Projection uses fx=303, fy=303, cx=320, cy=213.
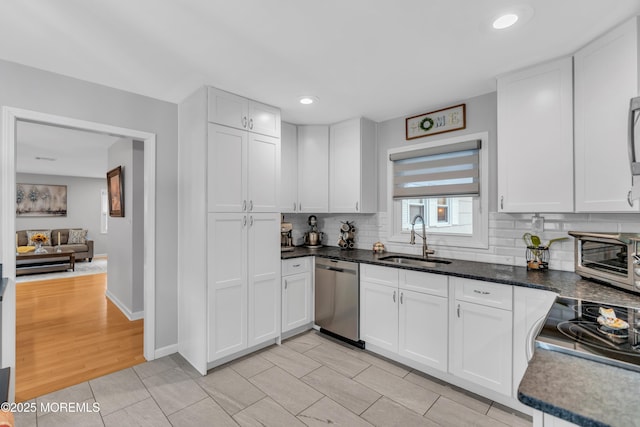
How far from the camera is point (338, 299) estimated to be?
10.4 ft

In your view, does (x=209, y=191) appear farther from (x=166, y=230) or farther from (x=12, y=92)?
(x=12, y=92)

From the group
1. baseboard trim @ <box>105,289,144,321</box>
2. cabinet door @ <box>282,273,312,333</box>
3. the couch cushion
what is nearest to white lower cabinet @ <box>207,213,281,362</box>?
cabinet door @ <box>282,273,312,333</box>

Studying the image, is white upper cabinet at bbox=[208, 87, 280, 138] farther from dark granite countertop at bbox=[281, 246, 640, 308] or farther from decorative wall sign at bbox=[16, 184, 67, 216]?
decorative wall sign at bbox=[16, 184, 67, 216]

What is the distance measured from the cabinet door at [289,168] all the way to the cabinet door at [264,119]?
1.67 ft

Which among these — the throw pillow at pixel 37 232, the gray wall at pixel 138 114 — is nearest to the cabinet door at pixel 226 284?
the gray wall at pixel 138 114

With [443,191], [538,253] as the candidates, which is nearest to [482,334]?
[538,253]

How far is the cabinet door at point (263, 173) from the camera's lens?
2879mm

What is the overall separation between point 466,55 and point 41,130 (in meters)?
5.14

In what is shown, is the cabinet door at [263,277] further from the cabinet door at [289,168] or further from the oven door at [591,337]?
the oven door at [591,337]

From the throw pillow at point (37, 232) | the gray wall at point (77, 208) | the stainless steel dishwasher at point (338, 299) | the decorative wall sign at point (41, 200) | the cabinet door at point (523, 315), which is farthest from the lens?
the gray wall at point (77, 208)

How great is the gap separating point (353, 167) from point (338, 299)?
1459mm

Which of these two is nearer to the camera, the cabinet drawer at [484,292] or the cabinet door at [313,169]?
the cabinet drawer at [484,292]

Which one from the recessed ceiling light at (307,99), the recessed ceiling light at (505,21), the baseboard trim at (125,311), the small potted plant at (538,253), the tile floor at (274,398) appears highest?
the recessed ceiling light at (505,21)

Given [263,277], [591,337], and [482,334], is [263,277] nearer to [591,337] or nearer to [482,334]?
[482,334]
